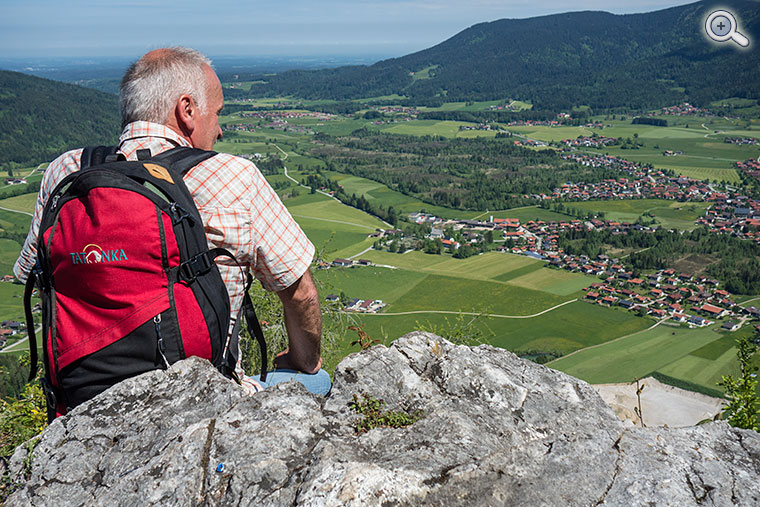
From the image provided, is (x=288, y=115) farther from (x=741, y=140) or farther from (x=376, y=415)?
(x=376, y=415)

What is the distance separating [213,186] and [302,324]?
852mm

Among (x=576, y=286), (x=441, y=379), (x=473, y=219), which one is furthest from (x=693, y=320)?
(x=441, y=379)

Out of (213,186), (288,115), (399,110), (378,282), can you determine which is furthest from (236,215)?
(399,110)

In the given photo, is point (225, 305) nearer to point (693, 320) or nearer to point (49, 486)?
point (49, 486)

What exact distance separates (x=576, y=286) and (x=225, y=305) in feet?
141

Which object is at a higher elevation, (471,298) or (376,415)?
(376,415)

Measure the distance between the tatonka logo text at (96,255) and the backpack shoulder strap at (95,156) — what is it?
24.2 inches

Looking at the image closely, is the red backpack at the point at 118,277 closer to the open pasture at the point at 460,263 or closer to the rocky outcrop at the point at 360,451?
the rocky outcrop at the point at 360,451

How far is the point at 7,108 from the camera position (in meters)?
110

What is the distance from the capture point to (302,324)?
2.77m

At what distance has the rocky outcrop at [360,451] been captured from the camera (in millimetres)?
1954

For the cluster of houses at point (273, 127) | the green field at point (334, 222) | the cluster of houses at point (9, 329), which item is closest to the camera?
the cluster of houses at point (9, 329)

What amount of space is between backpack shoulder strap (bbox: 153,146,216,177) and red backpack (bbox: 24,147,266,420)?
0.08 metres

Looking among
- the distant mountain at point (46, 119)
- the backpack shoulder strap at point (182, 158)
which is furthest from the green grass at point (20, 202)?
the backpack shoulder strap at point (182, 158)
